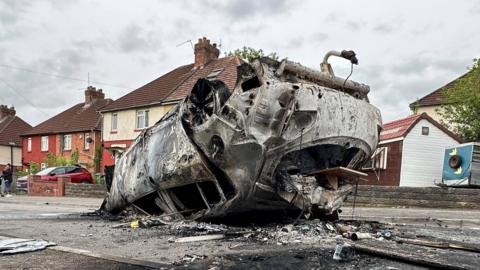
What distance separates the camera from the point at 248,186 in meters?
5.59

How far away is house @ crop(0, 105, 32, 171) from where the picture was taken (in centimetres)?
4669

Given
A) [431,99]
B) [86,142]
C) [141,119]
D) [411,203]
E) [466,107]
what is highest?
[431,99]

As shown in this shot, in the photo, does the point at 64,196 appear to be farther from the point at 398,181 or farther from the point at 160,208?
the point at 160,208

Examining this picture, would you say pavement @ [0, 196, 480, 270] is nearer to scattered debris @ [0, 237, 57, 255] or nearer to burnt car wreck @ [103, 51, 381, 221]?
scattered debris @ [0, 237, 57, 255]

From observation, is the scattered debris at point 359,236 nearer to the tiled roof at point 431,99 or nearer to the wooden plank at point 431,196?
the wooden plank at point 431,196

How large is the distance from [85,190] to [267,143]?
57.4 ft

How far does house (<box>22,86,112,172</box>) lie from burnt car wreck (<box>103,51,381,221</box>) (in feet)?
96.6

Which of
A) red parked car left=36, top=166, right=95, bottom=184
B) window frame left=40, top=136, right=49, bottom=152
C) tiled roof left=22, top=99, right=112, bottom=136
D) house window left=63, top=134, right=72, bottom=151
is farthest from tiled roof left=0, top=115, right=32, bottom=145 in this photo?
red parked car left=36, top=166, right=95, bottom=184

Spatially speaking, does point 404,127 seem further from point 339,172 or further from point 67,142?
point 67,142

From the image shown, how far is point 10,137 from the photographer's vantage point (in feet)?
155

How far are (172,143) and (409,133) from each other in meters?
13.0

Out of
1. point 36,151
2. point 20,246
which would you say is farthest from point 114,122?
point 20,246

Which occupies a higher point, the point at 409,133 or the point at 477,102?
the point at 477,102

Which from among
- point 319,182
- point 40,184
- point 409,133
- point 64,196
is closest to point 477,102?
point 409,133
